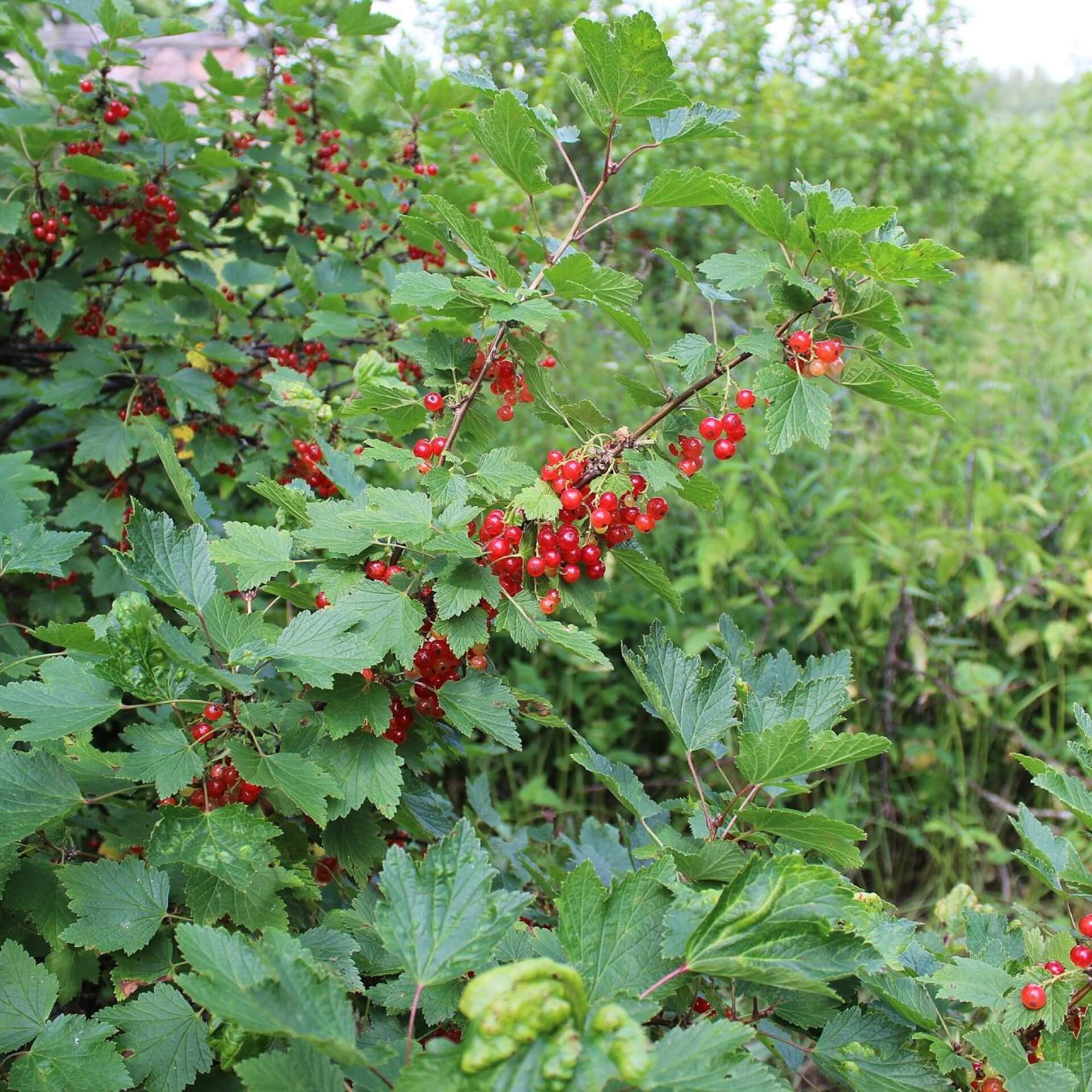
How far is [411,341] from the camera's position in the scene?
164cm

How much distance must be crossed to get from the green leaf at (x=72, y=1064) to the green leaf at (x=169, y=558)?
0.41 meters

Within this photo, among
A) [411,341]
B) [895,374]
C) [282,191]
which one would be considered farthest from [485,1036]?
[282,191]

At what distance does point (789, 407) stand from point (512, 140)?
0.46m

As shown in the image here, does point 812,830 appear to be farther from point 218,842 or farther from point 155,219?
point 155,219

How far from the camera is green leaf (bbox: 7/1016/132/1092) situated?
817 mm

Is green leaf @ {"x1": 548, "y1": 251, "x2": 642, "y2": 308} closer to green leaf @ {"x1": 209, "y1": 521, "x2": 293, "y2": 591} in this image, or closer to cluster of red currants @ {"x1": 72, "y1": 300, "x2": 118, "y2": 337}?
green leaf @ {"x1": 209, "y1": 521, "x2": 293, "y2": 591}

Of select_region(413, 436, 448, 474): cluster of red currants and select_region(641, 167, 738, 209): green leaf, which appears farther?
select_region(413, 436, 448, 474): cluster of red currants

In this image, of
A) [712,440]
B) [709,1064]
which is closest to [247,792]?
[709,1064]

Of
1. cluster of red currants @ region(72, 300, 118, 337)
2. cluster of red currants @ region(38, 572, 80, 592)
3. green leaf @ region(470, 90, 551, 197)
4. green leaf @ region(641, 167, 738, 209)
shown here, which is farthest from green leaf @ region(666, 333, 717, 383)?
cluster of red currants @ region(72, 300, 118, 337)

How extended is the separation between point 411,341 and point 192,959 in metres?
1.18

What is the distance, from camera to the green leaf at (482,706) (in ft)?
3.20

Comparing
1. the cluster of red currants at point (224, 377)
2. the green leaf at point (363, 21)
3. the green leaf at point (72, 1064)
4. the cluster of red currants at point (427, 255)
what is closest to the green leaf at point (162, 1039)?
the green leaf at point (72, 1064)

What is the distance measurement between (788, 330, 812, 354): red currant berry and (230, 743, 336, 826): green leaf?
0.70 m

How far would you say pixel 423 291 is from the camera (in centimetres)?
108
